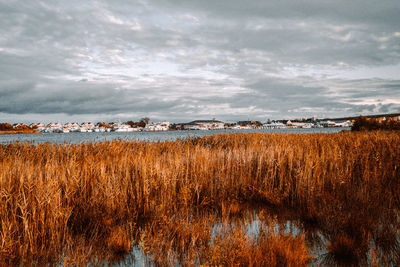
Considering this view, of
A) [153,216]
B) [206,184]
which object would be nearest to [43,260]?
[153,216]

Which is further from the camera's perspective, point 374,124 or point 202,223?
point 374,124

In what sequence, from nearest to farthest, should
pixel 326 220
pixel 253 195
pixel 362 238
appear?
pixel 362 238, pixel 326 220, pixel 253 195

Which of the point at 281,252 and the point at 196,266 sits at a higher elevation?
the point at 281,252

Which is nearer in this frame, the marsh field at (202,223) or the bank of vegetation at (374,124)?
the marsh field at (202,223)

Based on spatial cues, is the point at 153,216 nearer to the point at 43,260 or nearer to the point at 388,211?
the point at 43,260

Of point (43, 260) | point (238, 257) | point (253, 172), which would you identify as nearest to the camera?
point (238, 257)

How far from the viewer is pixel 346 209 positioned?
4383mm

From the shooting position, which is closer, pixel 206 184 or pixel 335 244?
pixel 335 244

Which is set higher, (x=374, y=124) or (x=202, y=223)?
(x=374, y=124)

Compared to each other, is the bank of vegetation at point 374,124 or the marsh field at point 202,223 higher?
the bank of vegetation at point 374,124

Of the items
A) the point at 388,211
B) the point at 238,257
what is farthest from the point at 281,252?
the point at 388,211

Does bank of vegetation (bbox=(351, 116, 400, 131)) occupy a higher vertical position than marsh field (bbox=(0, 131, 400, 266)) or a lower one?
higher

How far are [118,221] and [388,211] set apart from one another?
502cm

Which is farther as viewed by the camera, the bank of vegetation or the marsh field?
the bank of vegetation
